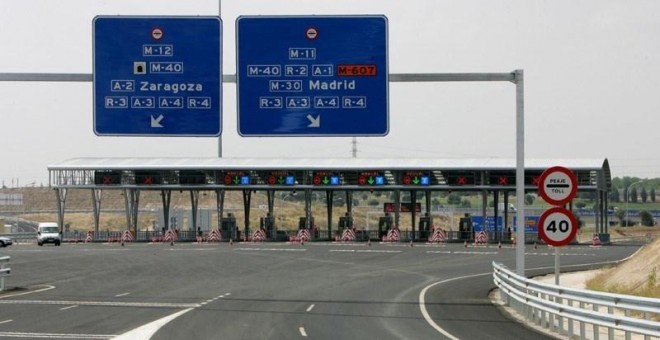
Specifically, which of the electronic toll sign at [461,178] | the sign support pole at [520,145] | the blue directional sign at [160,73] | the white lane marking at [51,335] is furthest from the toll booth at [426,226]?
the white lane marking at [51,335]

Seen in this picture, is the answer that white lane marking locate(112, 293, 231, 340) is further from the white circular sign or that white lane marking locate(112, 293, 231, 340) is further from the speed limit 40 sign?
the white circular sign

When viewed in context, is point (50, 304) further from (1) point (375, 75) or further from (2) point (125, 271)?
(2) point (125, 271)

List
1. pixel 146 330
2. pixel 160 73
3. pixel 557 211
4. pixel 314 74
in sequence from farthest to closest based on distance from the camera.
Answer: pixel 160 73
pixel 314 74
pixel 557 211
pixel 146 330

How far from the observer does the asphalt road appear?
57.7ft

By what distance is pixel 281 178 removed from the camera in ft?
217

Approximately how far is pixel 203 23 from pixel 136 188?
43458 millimetres

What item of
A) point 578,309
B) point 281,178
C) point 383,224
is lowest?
point 383,224

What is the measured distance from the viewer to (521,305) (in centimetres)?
2134

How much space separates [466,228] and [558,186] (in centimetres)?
4991

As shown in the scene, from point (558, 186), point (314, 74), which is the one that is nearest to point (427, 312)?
point (558, 186)

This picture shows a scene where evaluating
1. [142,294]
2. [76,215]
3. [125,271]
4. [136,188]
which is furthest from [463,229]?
[76,215]

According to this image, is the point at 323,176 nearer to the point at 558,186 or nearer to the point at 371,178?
the point at 371,178

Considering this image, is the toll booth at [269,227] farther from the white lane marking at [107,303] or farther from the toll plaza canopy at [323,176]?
the white lane marking at [107,303]

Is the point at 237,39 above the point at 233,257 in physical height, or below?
above
